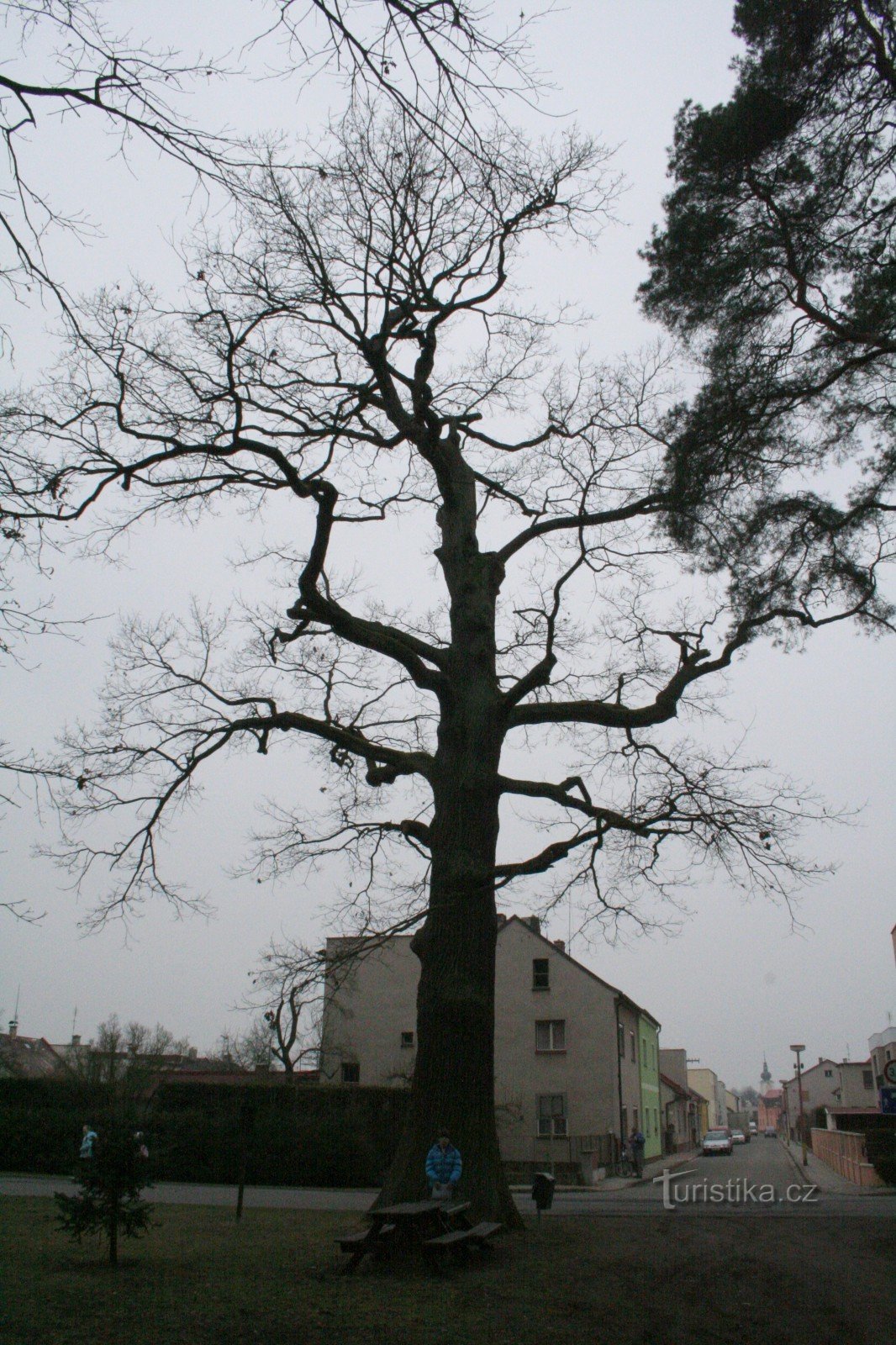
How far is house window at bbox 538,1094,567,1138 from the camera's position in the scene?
118 ft

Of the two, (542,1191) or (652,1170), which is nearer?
(542,1191)

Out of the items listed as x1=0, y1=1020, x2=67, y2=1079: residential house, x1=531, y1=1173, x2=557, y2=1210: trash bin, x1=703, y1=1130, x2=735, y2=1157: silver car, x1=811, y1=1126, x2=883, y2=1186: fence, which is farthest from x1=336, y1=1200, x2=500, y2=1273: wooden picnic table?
x1=703, y1=1130, x2=735, y2=1157: silver car

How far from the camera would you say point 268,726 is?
13305mm

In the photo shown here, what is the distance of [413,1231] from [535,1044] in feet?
96.4

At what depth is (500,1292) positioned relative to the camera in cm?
812

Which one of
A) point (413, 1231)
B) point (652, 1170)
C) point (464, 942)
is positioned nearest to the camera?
point (413, 1231)

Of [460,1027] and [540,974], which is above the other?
[540,974]

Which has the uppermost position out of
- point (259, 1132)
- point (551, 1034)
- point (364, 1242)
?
point (551, 1034)

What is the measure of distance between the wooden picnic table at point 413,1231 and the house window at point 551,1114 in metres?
28.6

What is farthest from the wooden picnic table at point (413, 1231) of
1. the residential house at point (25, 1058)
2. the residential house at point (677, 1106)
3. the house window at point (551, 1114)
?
the residential house at point (677, 1106)

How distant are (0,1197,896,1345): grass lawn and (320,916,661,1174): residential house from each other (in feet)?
82.9

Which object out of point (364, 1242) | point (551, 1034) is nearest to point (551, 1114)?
point (551, 1034)

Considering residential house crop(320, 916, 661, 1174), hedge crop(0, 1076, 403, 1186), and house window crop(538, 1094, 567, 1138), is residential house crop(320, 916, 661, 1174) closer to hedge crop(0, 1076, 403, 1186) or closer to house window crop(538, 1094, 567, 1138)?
house window crop(538, 1094, 567, 1138)

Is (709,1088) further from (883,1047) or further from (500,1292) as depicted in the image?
(500,1292)
